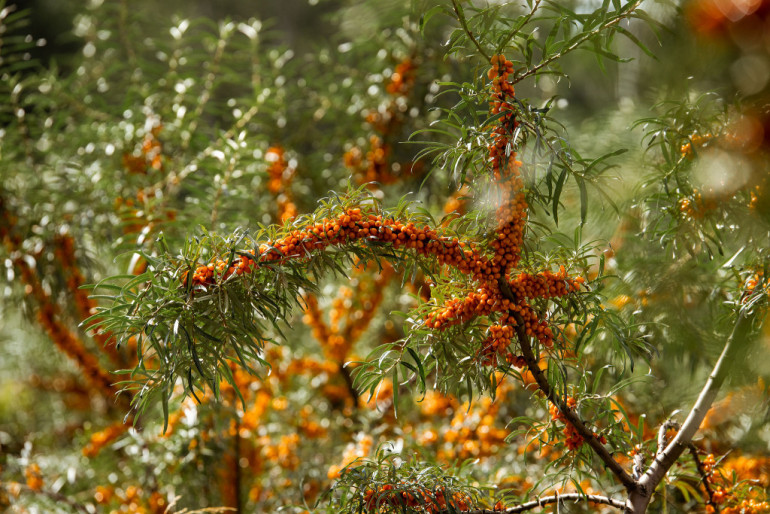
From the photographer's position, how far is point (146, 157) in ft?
3.81

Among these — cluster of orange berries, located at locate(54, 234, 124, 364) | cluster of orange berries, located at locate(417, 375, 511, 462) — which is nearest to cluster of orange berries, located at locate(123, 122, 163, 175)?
cluster of orange berries, located at locate(54, 234, 124, 364)

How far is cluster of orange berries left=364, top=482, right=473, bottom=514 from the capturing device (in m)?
0.53

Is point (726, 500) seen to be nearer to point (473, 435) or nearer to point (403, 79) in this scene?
point (473, 435)

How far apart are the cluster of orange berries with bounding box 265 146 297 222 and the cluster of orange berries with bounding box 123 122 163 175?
0.21 metres

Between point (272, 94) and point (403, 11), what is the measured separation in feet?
1.30

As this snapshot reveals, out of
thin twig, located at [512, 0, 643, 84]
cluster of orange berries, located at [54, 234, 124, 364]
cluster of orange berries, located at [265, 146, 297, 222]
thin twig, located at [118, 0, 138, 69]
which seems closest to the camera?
thin twig, located at [512, 0, 643, 84]

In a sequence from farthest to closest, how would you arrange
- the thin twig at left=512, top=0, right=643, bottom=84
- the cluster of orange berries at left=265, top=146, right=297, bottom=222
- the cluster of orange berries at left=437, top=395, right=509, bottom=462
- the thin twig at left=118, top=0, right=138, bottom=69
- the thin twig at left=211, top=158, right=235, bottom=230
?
the thin twig at left=118, top=0, right=138, bottom=69, the cluster of orange berries at left=265, top=146, right=297, bottom=222, the cluster of orange berries at left=437, top=395, right=509, bottom=462, the thin twig at left=211, top=158, right=235, bottom=230, the thin twig at left=512, top=0, right=643, bottom=84

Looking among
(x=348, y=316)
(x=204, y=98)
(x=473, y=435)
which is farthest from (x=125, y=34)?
(x=473, y=435)

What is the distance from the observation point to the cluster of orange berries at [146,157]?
1141 millimetres

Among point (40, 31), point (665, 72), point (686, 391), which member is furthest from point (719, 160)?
point (40, 31)

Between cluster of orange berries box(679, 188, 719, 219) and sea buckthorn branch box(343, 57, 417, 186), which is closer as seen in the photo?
cluster of orange berries box(679, 188, 719, 219)

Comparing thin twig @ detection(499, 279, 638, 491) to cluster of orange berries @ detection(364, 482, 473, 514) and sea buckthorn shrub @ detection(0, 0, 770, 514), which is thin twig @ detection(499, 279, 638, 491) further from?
cluster of orange berries @ detection(364, 482, 473, 514)

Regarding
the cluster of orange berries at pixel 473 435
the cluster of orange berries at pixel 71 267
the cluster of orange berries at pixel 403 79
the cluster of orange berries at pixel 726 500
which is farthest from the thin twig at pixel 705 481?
the cluster of orange berries at pixel 71 267

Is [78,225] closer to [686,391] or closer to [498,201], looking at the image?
[498,201]
